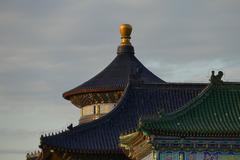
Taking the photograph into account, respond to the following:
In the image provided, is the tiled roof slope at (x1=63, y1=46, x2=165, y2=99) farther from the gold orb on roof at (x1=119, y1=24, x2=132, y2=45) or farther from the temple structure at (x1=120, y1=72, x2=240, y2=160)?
the temple structure at (x1=120, y1=72, x2=240, y2=160)

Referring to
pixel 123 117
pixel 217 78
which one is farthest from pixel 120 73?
pixel 217 78

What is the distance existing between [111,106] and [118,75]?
253 cm

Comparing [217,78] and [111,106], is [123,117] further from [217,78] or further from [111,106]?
[217,78]

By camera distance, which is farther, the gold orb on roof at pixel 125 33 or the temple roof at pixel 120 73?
the gold orb on roof at pixel 125 33

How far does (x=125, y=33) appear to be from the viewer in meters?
66.7

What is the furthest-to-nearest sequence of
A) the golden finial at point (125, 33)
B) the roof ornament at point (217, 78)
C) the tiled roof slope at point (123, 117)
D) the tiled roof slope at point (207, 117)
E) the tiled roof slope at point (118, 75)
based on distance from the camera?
the golden finial at point (125, 33)
the tiled roof slope at point (118, 75)
the tiled roof slope at point (123, 117)
the roof ornament at point (217, 78)
the tiled roof slope at point (207, 117)

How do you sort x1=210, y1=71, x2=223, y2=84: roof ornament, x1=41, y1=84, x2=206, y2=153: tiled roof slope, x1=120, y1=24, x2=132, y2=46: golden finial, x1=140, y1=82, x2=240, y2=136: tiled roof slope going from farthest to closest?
x1=120, y1=24, x2=132, y2=46: golden finial
x1=41, y1=84, x2=206, y2=153: tiled roof slope
x1=210, y1=71, x2=223, y2=84: roof ornament
x1=140, y1=82, x2=240, y2=136: tiled roof slope

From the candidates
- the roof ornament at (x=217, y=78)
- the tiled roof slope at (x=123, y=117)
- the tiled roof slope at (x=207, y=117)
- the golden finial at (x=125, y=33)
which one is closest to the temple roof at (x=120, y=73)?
the golden finial at (x=125, y=33)

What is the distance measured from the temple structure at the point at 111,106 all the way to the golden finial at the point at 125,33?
0.02 metres

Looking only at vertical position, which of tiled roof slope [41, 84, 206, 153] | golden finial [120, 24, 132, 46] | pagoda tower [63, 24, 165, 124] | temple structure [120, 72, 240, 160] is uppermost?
golden finial [120, 24, 132, 46]

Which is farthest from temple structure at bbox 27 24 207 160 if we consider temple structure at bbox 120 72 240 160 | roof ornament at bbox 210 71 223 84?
temple structure at bbox 120 72 240 160

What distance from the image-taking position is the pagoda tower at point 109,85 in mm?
63844

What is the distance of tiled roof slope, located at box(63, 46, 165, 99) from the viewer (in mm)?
63812

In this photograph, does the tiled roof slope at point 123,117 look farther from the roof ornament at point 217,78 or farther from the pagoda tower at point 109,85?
the roof ornament at point 217,78
